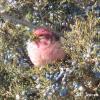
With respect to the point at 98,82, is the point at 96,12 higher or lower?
higher

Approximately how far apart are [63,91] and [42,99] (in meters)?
0.07

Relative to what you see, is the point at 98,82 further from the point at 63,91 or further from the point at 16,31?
the point at 16,31

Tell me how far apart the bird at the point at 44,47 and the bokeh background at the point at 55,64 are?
0.03m

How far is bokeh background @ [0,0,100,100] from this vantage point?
105cm

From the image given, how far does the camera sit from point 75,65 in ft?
3.50

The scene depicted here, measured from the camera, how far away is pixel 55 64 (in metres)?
1.12

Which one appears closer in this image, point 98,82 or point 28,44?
point 98,82

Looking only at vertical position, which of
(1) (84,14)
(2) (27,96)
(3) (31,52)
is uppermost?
(1) (84,14)

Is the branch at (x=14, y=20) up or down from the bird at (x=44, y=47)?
up

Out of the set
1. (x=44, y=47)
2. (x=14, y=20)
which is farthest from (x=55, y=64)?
(x=14, y=20)

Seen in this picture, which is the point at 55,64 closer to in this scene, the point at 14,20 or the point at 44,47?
the point at 44,47

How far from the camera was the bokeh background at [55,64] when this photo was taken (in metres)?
1.05

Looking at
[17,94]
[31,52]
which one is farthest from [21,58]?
[17,94]

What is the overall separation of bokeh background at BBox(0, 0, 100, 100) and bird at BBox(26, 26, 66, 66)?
1.2 inches
